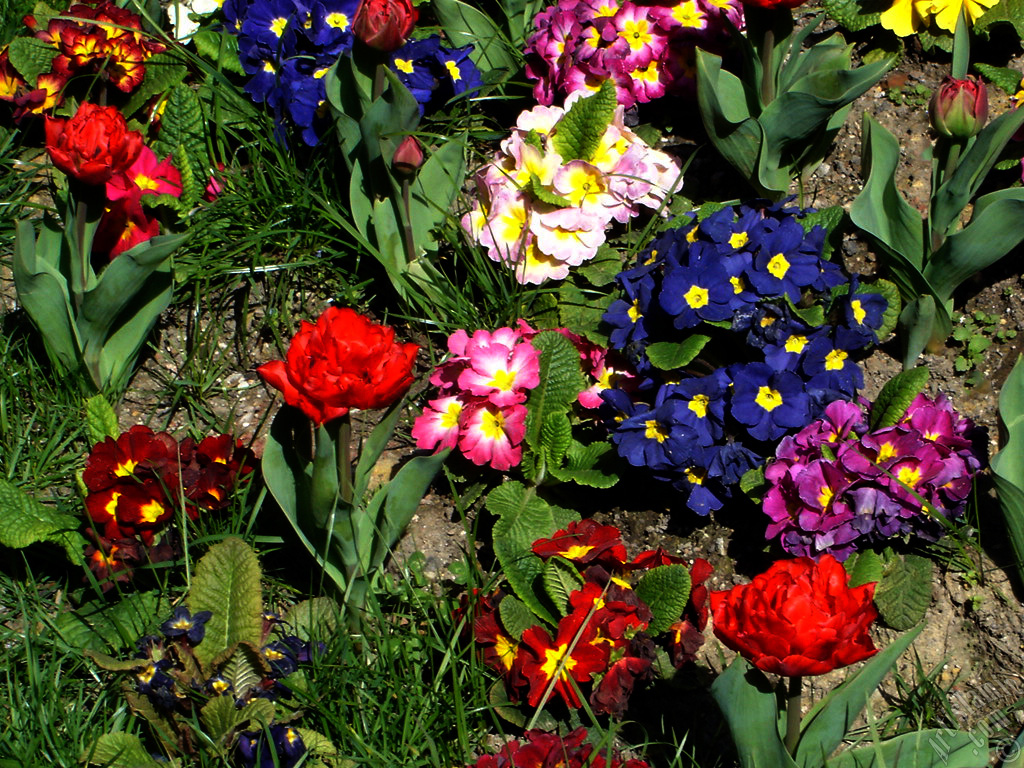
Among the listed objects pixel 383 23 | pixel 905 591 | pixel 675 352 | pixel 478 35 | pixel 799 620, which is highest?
pixel 383 23

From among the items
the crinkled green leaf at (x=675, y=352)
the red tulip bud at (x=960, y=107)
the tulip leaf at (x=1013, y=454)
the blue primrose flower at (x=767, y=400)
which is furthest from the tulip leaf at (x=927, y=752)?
the red tulip bud at (x=960, y=107)

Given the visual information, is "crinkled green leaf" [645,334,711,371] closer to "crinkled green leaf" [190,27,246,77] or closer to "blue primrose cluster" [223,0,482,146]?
"blue primrose cluster" [223,0,482,146]

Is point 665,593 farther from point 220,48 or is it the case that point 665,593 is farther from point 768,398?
point 220,48

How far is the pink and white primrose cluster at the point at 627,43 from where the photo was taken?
8.00ft

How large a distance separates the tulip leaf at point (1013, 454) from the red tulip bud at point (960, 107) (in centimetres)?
45

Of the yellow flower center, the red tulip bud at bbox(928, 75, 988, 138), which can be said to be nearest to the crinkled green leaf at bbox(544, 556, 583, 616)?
the yellow flower center

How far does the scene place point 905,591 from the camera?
6.08ft

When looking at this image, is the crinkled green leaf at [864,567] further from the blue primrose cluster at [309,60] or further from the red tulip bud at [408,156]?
the blue primrose cluster at [309,60]

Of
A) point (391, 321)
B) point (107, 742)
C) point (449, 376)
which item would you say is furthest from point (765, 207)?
point (107, 742)

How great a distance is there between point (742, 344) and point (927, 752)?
2.67 ft

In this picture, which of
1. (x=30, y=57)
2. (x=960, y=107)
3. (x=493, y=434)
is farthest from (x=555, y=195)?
(x=30, y=57)

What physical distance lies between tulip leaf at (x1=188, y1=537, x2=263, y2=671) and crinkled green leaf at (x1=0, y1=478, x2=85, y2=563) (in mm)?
252

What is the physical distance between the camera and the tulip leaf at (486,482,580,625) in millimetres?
1828

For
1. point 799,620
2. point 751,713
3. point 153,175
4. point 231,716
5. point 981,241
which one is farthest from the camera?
point 153,175
